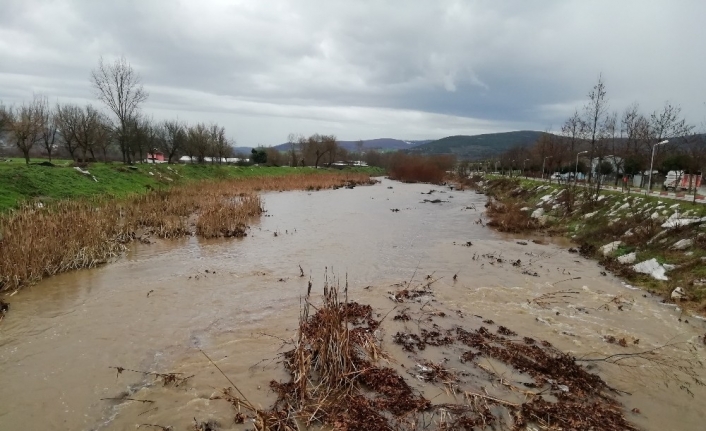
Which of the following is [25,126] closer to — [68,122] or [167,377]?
[68,122]

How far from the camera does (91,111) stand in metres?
44.3

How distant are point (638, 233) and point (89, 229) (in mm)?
20565

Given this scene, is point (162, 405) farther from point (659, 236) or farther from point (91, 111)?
point (91, 111)

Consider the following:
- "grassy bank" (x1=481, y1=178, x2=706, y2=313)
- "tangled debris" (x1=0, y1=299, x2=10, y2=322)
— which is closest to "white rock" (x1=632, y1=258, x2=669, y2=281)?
"grassy bank" (x1=481, y1=178, x2=706, y2=313)

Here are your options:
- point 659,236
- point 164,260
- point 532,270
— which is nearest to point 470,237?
point 532,270

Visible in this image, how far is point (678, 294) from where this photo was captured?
1056 cm

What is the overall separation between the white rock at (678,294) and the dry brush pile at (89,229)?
53.6 feet

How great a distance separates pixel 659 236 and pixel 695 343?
7.76 m

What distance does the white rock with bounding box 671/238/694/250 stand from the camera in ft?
42.3

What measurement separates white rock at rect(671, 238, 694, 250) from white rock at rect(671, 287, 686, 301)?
120 inches

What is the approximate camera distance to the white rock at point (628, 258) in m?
13.9

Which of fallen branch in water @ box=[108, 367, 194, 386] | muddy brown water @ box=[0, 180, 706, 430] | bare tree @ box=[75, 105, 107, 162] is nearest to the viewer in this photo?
muddy brown water @ box=[0, 180, 706, 430]

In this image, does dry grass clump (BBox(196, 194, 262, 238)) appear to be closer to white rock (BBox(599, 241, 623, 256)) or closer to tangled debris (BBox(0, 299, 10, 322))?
tangled debris (BBox(0, 299, 10, 322))

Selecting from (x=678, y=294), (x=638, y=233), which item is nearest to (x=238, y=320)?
(x=678, y=294)
